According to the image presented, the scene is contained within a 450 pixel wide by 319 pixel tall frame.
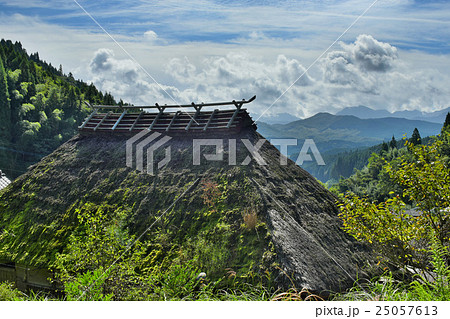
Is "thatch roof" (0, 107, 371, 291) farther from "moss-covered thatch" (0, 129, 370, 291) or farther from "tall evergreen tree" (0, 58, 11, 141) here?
"tall evergreen tree" (0, 58, 11, 141)

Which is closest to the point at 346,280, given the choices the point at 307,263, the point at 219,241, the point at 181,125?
the point at 307,263

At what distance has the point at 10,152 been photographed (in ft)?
236

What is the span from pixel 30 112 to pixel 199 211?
7821 cm

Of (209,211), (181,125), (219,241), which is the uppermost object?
(181,125)

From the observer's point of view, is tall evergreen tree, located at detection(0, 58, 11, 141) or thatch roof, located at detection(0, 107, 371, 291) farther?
tall evergreen tree, located at detection(0, 58, 11, 141)

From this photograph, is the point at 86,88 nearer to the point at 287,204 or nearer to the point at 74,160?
the point at 74,160

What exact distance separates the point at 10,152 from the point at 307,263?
247 ft

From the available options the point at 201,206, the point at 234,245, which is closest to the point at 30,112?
the point at 201,206

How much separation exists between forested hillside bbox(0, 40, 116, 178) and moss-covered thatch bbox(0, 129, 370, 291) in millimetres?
61627

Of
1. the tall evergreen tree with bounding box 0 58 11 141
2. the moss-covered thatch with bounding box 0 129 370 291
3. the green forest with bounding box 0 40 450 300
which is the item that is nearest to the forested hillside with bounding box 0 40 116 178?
the tall evergreen tree with bounding box 0 58 11 141

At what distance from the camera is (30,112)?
78.8 meters

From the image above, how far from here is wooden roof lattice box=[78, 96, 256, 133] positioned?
547 inches

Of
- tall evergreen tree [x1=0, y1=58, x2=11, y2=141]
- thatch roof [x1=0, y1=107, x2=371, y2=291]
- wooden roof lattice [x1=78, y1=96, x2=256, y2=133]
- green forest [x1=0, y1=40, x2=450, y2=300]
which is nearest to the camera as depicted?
green forest [x1=0, y1=40, x2=450, y2=300]

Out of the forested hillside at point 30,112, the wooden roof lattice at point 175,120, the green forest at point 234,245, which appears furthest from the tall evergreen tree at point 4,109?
the green forest at point 234,245
